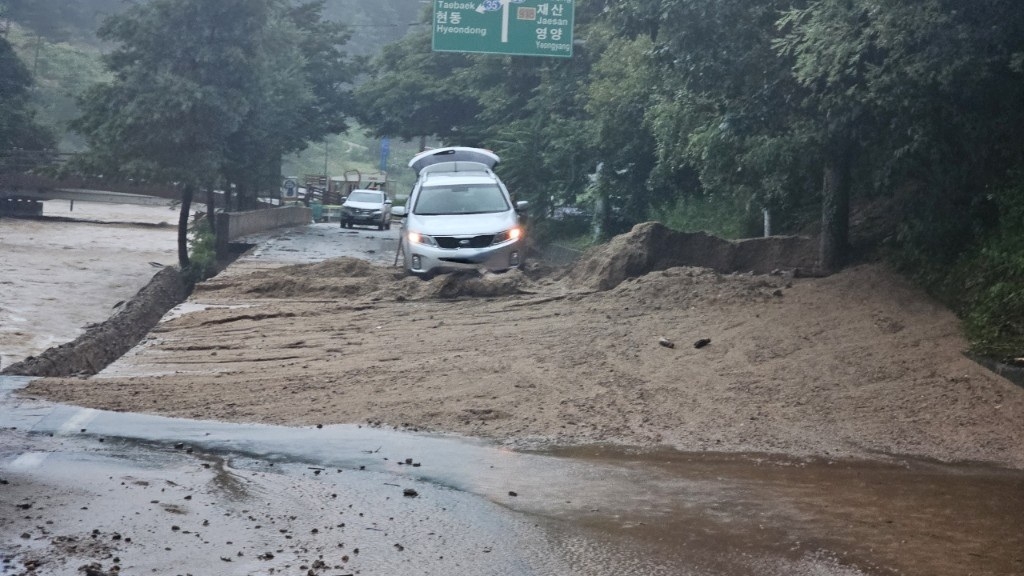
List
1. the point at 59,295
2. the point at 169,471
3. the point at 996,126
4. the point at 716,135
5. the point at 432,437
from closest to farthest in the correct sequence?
the point at 169,471
the point at 432,437
the point at 996,126
the point at 716,135
the point at 59,295

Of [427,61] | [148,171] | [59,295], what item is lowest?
[59,295]

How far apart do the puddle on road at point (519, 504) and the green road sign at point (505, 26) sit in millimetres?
20388

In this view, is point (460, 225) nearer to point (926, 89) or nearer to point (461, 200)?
point (461, 200)

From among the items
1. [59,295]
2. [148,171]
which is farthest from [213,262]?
[59,295]

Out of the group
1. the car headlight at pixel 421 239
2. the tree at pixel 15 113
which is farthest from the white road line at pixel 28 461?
the tree at pixel 15 113

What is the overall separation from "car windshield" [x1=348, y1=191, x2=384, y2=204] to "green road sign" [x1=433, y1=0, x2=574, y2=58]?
54.1 feet

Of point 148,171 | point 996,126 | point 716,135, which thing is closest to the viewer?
point 996,126

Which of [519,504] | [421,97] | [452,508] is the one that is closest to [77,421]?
[452,508]

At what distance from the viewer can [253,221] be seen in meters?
35.2

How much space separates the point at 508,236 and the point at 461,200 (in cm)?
155

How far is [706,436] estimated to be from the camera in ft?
27.5

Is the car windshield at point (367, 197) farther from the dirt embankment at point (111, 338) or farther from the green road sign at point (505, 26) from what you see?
the green road sign at point (505, 26)

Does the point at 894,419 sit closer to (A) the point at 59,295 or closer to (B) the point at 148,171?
(A) the point at 59,295

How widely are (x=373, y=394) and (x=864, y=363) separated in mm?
4161
